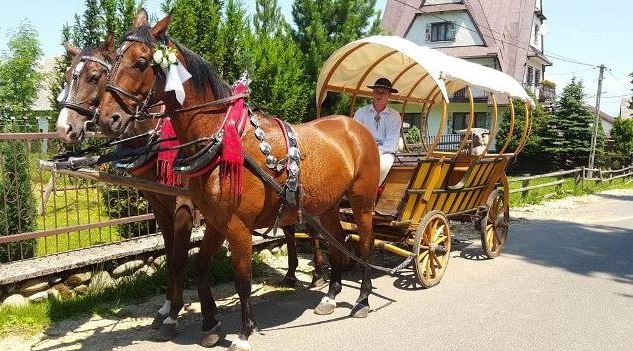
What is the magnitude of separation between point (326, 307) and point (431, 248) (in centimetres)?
154

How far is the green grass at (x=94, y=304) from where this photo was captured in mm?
4465

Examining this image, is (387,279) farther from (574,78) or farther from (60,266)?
(574,78)

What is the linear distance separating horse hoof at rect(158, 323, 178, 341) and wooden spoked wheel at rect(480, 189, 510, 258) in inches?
181

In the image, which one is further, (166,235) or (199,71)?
(166,235)

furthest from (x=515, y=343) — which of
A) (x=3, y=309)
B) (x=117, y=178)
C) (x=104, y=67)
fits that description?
(x=3, y=309)

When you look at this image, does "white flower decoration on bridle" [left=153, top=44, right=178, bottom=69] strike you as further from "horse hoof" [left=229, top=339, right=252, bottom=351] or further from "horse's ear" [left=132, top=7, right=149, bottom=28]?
"horse hoof" [left=229, top=339, right=252, bottom=351]

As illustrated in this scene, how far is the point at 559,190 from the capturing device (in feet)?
Result: 55.0

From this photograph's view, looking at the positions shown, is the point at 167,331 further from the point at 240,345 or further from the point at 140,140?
the point at 140,140

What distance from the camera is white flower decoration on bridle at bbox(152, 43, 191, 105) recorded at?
3.49 m

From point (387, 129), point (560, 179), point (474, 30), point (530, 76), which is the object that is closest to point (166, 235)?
point (387, 129)

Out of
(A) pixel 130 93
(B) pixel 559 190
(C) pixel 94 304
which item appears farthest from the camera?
(B) pixel 559 190

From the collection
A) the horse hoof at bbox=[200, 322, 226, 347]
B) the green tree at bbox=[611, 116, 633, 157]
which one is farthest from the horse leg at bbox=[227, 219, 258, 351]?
the green tree at bbox=[611, 116, 633, 157]

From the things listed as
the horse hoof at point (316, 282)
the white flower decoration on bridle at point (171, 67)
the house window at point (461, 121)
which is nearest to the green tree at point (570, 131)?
the house window at point (461, 121)

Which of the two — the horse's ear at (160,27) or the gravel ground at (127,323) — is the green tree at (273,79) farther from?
the horse's ear at (160,27)
